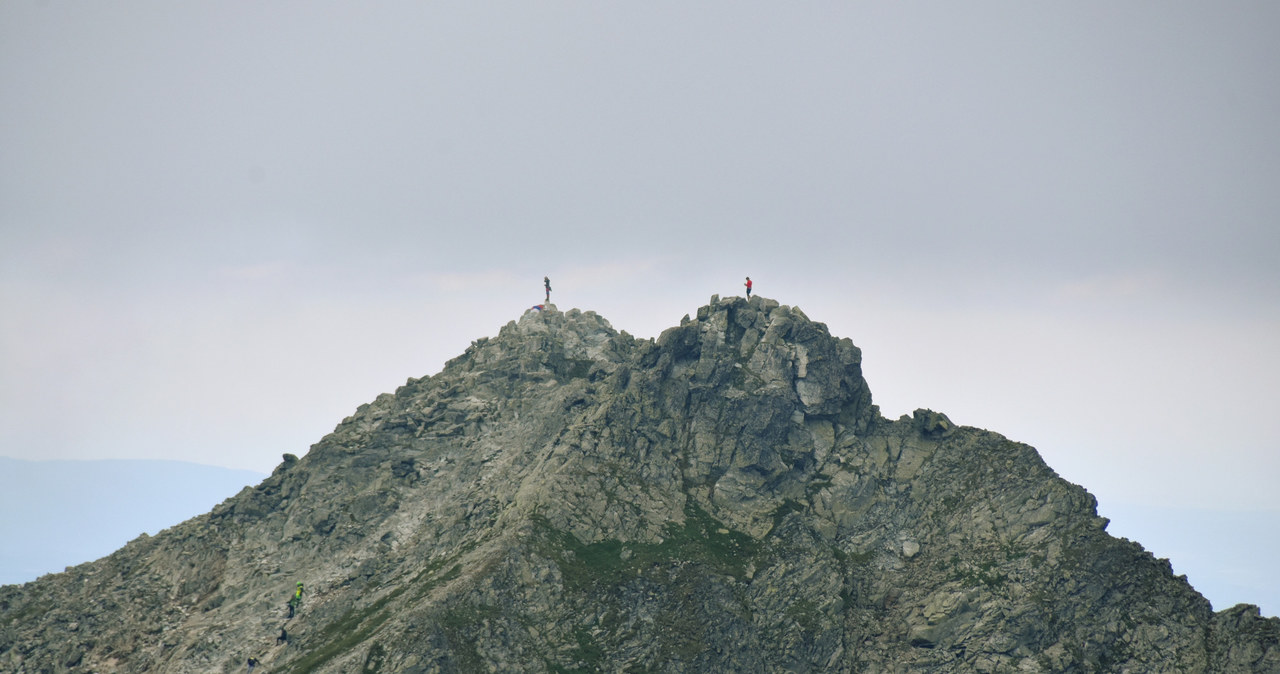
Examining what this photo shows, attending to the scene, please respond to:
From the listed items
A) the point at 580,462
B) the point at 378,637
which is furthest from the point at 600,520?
the point at 378,637

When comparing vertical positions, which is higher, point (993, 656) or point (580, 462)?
point (580, 462)

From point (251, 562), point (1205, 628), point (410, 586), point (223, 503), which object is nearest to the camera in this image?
point (1205, 628)

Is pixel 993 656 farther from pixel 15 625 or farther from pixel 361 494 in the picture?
pixel 15 625

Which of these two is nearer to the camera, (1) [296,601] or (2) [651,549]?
(1) [296,601]

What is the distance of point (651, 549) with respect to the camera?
137 meters

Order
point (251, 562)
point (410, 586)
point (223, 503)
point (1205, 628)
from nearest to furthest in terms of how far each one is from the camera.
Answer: point (1205, 628)
point (410, 586)
point (251, 562)
point (223, 503)

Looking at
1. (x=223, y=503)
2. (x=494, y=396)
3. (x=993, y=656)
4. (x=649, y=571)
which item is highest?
(x=494, y=396)

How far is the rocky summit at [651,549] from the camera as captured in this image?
12481cm

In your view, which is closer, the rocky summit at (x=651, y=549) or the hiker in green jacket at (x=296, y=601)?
the rocky summit at (x=651, y=549)

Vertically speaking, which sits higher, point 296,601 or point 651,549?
point 651,549

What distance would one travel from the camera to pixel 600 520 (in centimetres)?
13938

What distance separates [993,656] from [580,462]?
53.8 m

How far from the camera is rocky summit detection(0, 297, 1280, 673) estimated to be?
125 metres

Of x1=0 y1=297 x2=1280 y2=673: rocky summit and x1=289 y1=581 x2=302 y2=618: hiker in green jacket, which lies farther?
x1=289 y1=581 x2=302 y2=618: hiker in green jacket
